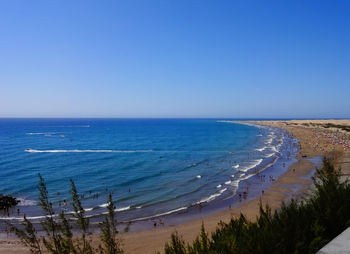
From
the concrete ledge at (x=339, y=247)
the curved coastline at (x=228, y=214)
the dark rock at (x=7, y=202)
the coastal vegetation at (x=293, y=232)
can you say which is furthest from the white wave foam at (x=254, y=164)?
the concrete ledge at (x=339, y=247)

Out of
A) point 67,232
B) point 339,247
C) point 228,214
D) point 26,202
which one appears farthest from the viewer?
point 26,202

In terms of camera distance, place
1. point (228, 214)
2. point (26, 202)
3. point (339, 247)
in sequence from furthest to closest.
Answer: point (26, 202) → point (228, 214) → point (339, 247)

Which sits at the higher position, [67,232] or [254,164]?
[67,232]

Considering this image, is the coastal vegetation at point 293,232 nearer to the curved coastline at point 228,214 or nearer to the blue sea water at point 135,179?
the curved coastline at point 228,214

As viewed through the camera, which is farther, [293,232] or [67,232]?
[67,232]

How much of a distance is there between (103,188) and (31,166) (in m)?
18.9

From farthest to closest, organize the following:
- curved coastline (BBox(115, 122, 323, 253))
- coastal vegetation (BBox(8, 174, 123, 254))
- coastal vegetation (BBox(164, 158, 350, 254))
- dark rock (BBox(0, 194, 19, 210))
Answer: dark rock (BBox(0, 194, 19, 210)) → curved coastline (BBox(115, 122, 323, 253)) → coastal vegetation (BBox(8, 174, 123, 254)) → coastal vegetation (BBox(164, 158, 350, 254))

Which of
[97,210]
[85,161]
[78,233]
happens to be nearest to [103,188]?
[97,210]

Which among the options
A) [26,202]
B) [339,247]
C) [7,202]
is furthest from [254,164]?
[339,247]

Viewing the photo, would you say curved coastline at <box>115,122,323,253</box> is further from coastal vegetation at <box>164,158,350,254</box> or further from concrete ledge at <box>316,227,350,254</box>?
concrete ledge at <box>316,227,350,254</box>

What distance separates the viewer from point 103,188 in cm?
2806

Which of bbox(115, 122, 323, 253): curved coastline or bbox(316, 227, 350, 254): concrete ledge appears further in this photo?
bbox(115, 122, 323, 253): curved coastline

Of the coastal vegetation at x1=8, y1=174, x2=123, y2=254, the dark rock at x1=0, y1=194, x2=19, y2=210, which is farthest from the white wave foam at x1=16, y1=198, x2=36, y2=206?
the coastal vegetation at x1=8, y1=174, x2=123, y2=254

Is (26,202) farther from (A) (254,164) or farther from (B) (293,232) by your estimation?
(A) (254,164)
